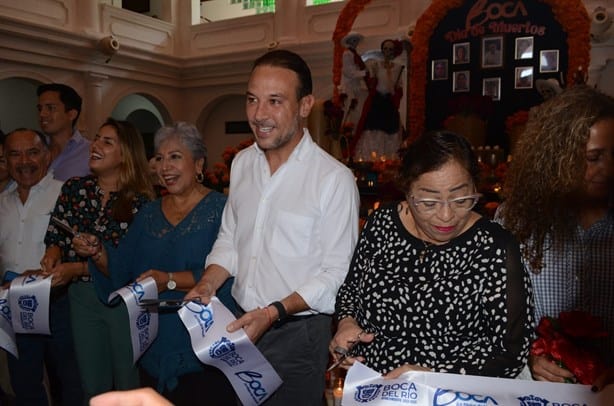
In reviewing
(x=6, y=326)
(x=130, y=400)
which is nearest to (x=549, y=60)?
(x=6, y=326)

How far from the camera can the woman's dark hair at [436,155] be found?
1.54 meters

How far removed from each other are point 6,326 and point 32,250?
0.48m

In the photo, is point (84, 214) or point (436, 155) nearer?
point (436, 155)

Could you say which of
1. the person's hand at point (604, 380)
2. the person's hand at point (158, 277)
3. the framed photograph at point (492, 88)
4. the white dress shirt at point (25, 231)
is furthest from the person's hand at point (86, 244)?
the framed photograph at point (492, 88)

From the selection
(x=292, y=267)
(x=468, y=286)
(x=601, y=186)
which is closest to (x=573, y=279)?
(x=601, y=186)

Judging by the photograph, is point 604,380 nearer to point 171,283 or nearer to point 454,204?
point 454,204

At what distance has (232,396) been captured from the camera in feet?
7.11

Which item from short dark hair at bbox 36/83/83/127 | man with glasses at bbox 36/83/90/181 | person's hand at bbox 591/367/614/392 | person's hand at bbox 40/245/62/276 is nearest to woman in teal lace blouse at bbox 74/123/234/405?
person's hand at bbox 40/245/62/276

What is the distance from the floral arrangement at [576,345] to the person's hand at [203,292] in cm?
A: 113

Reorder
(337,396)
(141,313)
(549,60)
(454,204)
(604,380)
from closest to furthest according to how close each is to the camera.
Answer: (604,380), (454,204), (141,313), (337,396), (549,60)

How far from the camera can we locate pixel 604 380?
1.30m

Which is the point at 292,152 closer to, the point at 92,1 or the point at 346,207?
the point at 346,207

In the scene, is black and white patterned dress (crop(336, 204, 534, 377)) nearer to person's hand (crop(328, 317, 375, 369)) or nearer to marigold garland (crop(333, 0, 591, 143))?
person's hand (crop(328, 317, 375, 369))

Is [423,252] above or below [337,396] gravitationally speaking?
above
